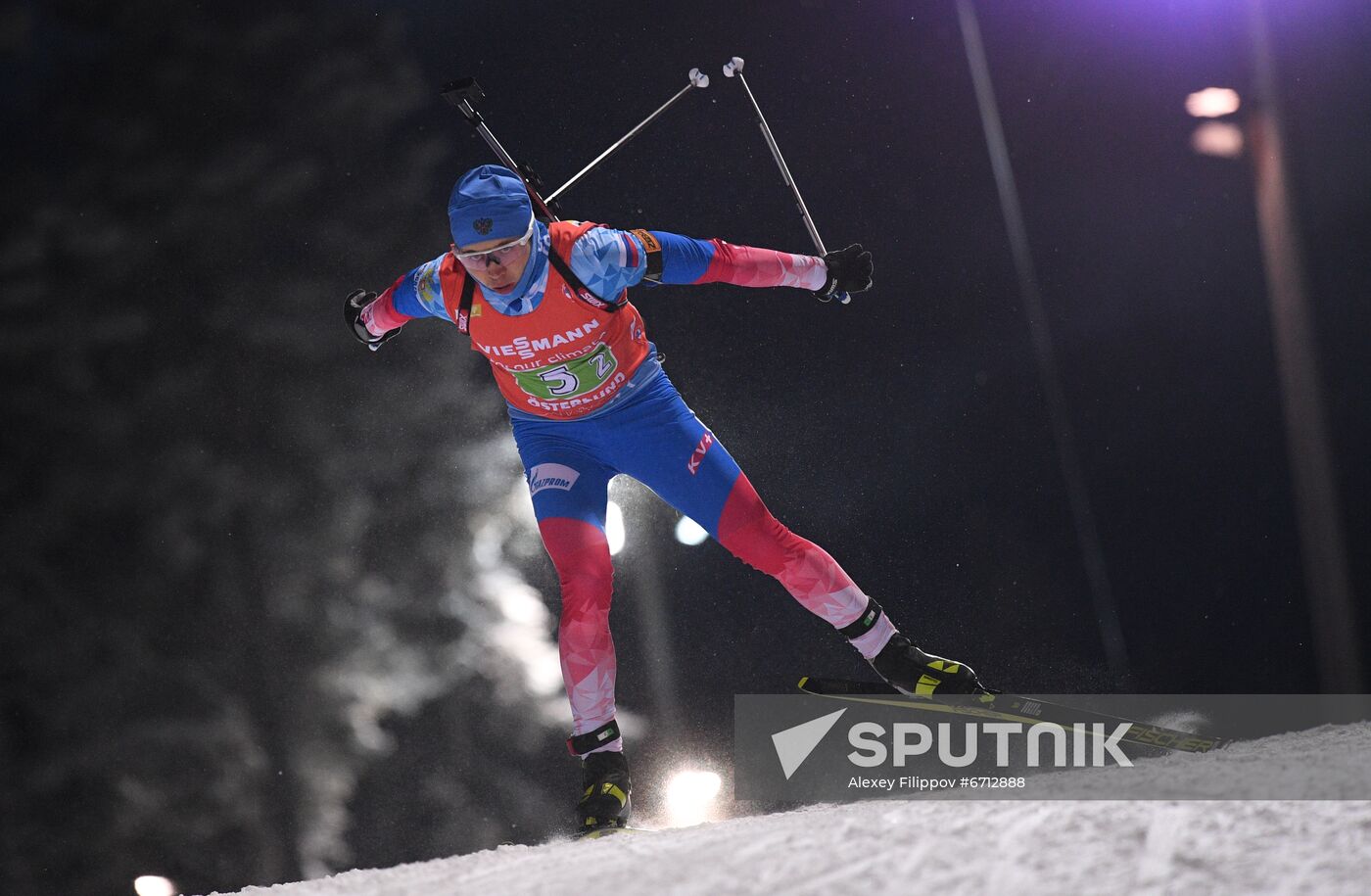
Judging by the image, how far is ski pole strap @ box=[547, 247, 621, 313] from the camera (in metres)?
2.80

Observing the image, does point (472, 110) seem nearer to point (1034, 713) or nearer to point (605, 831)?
point (605, 831)

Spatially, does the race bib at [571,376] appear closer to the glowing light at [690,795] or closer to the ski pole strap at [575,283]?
the ski pole strap at [575,283]

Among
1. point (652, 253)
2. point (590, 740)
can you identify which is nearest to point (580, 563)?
point (590, 740)

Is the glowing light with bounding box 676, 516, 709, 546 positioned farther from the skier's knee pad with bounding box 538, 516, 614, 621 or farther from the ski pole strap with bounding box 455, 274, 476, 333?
the ski pole strap with bounding box 455, 274, 476, 333

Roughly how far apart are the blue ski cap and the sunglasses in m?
0.01

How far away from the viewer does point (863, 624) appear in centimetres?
313

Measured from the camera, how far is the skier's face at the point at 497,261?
2682 mm

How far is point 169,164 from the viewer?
4203 mm

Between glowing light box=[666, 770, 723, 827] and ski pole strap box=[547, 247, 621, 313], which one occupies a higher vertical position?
ski pole strap box=[547, 247, 621, 313]

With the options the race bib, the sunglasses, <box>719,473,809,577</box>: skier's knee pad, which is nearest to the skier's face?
the sunglasses

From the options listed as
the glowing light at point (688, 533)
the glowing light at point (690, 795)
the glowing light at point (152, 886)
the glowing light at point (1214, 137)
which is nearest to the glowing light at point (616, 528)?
the glowing light at point (688, 533)

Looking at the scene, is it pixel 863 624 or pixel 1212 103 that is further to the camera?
pixel 1212 103

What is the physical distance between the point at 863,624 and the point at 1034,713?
56cm

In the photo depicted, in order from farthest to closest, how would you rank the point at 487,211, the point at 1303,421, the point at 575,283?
the point at 1303,421
the point at 575,283
the point at 487,211
